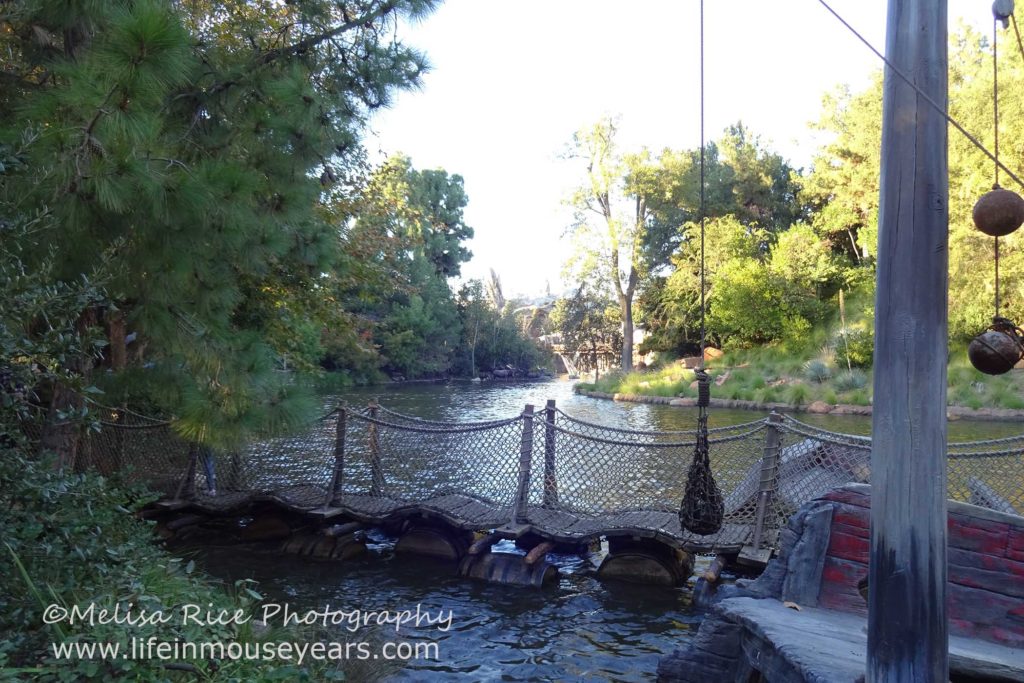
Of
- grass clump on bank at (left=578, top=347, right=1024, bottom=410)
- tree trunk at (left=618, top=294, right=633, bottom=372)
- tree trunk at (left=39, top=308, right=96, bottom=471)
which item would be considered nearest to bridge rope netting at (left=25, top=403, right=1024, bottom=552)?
tree trunk at (left=39, top=308, right=96, bottom=471)

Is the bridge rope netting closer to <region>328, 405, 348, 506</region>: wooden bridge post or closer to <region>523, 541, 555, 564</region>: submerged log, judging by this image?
<region>328, 405, 348, 506</region>: wooden bridge post

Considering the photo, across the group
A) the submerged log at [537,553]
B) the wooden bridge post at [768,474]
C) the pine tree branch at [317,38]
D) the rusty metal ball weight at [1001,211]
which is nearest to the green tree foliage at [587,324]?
the submerged log at [537,553]

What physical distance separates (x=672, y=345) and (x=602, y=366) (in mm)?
10544

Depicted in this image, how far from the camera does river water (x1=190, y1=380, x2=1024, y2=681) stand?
4.96 m

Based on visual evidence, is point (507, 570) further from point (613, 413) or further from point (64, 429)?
point (613, 413)

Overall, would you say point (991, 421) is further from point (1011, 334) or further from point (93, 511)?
point (93, 511)

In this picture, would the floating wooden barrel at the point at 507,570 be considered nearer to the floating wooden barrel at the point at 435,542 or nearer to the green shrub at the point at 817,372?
the floating wooden barrel at the point at 435,542

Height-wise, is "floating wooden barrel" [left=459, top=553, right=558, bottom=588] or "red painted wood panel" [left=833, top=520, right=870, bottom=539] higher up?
"red painted wood panel" [left=833, top=520, right=870, bottom=539]

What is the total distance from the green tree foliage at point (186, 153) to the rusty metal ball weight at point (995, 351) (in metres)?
3.59

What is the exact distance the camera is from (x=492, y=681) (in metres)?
4.80

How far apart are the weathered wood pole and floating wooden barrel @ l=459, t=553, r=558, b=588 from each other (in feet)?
14.5

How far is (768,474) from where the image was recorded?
20.4 feet

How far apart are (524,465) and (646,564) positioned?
1.33 metres

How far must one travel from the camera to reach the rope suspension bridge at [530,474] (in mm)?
6156
